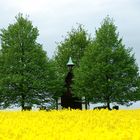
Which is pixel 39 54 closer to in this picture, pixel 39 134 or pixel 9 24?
pixel 9 24

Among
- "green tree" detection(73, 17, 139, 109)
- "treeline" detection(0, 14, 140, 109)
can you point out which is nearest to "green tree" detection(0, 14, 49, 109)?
"treeline" detection(0, 14, 140, 109)

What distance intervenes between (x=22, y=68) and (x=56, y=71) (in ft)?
18.0

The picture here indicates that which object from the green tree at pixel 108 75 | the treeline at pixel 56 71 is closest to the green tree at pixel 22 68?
the treeline at pixel 56 71

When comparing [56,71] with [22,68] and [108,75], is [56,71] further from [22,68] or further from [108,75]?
[108,75]

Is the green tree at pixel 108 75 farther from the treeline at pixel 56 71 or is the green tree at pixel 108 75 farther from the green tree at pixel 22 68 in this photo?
the green tree at pixel 22 68

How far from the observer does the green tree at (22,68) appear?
57.2m

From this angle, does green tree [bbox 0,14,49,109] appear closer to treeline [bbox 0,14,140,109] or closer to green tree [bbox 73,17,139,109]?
treeline [bbox 0,14,140,109]

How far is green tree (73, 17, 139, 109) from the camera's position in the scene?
2144 inches

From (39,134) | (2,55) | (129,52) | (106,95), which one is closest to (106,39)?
(129,52)

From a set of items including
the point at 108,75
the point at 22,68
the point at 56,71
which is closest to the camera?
the point at 108,75

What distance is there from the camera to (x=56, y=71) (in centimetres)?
6216

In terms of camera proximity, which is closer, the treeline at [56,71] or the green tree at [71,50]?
the treeline at [56,71]

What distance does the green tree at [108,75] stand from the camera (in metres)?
54.5

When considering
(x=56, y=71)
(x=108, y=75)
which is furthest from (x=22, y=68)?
(x=108, y=75)
